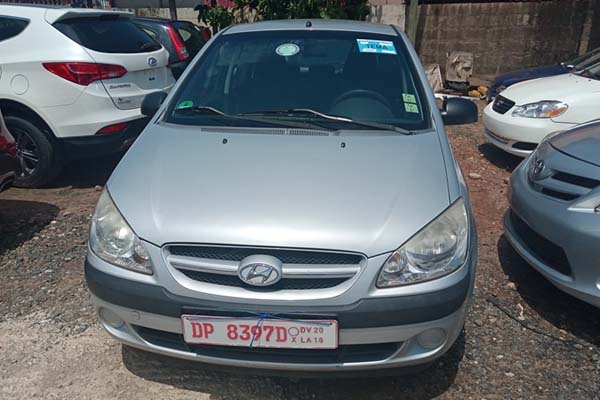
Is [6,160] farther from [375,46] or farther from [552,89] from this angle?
[552,89]

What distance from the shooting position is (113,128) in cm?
435

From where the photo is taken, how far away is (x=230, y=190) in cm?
209

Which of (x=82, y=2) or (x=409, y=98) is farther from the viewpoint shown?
(x=82, y=2)

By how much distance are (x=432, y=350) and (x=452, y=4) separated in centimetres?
1003

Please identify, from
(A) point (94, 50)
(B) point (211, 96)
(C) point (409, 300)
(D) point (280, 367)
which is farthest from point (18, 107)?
(C) point (409, 300)

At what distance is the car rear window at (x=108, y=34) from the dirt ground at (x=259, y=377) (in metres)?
1.78

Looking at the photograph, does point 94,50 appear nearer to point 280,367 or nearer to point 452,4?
point 280,367

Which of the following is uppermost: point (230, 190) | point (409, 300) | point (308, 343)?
point (230, 190)

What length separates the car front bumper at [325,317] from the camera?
5.98ft

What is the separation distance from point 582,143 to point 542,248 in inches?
30.3

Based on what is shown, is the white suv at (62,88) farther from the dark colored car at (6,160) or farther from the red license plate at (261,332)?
the red license plate at (261,332)

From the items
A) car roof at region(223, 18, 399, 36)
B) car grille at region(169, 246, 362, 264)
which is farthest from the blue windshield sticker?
car grille at region(169, 246, 362, 264)

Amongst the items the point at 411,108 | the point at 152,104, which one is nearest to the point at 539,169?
the point at 411,108

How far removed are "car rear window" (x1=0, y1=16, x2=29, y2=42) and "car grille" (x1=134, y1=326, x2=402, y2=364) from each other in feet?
11.8
